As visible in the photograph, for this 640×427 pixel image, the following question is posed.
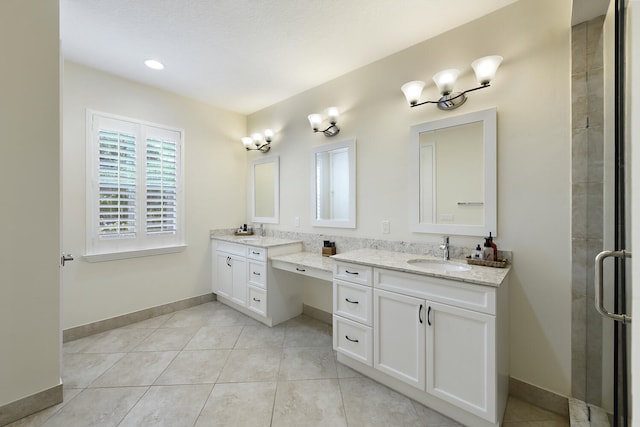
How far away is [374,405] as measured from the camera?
69.2 inches

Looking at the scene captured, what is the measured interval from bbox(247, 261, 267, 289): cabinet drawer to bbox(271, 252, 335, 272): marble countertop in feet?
0.56

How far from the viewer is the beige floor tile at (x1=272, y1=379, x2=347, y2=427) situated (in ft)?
5.30

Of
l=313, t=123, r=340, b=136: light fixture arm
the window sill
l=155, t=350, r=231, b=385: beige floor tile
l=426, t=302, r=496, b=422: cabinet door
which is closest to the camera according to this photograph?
l=426, t=302, r=496, b=422: cabinet door

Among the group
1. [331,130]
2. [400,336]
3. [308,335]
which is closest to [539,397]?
[400,336]

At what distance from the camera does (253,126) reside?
3963 mm

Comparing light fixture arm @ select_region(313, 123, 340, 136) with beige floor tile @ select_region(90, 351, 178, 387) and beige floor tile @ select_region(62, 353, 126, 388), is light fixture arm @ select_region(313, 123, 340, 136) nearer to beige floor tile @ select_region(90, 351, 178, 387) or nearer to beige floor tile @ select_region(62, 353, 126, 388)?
beige floor tile @ select_region(90, 351, 178, 387)

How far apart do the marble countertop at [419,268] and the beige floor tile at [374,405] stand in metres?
0.91

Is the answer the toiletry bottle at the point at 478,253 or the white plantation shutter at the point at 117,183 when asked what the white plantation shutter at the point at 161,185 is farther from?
the toiletry bottle at the point at 478,253

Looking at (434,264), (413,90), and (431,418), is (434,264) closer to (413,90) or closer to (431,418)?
(431,418)

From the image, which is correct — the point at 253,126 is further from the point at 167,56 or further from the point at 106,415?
the point at 106,415

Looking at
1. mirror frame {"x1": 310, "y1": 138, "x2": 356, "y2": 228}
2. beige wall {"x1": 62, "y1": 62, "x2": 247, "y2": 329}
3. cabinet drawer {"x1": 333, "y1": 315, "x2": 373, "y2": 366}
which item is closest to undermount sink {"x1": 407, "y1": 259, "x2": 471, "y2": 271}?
cabinet drawer {"x1": 333, "y1": 315, "x2": 373, "y2": 366}

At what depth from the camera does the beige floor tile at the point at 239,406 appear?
Result: 161 centimetres

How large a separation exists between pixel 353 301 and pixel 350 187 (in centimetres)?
119

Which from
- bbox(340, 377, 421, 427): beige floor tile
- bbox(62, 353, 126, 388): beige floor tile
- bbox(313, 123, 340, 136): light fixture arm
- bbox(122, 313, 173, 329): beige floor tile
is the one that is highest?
bbox(313, 123, 340, 136): light fixture arm
